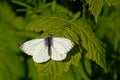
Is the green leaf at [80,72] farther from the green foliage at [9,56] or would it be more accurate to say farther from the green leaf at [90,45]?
the green leaf at [90,45]

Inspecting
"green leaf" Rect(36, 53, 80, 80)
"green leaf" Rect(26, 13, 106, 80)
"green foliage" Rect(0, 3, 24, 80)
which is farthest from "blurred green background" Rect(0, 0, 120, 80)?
"green leaf" Rect(36, 53, 80, 80)

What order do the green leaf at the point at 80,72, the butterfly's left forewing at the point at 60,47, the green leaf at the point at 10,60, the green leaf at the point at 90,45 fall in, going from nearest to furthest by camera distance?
1. the butterfly's left forewing at the point at 60,47
2. the green leaf at the point at 90,45
3. the green leaf at the point at 80,72
4. the green leaf at the point at 10,60

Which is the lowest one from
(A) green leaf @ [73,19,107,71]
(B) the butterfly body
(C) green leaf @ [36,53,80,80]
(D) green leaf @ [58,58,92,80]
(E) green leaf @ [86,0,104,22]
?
(D) green leaf @ [58,58,92,80]

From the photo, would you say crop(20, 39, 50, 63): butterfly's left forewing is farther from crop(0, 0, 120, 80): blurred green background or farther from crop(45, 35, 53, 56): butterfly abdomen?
crop(0, 0, 120, 80): blurred green background

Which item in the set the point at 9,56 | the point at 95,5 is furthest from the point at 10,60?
the point at 95,5

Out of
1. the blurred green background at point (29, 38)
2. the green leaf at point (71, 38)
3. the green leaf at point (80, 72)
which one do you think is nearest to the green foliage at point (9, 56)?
the blurred green background at point (29, 38)

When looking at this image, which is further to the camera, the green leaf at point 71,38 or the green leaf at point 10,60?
the green leaf at point 10,60

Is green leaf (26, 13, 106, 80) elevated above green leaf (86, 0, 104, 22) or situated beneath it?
situated beneath
